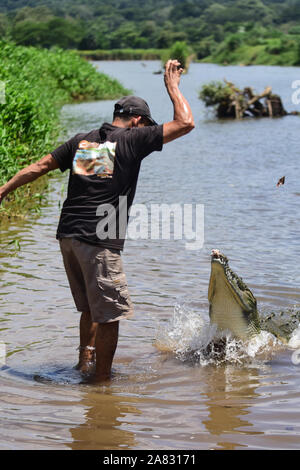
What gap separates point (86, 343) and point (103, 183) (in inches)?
49.7

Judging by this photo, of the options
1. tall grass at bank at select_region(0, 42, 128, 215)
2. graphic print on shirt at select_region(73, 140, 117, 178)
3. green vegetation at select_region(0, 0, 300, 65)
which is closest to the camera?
graphic print on shirt at select_region(73, 140, 117, 178)

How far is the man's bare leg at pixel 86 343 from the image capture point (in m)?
5.08

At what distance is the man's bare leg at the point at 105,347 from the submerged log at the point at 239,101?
21928 mm

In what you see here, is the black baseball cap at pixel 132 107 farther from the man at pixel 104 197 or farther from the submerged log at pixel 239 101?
the submerged log at pixel 239 101

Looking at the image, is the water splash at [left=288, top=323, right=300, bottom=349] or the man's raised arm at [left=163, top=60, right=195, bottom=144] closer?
the man's raised arm at [left=163, top=60, right=195, bottom=144]

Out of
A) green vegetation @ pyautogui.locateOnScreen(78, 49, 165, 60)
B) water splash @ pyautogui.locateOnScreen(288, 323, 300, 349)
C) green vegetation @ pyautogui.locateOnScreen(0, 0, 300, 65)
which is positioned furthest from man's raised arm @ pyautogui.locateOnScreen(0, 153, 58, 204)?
green vegetation @ pyautogui.locateOnScreen(78, 49, 165, 60)

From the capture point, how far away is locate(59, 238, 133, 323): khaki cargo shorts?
4.56 meters

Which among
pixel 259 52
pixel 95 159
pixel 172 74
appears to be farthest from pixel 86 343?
pixel 259 52

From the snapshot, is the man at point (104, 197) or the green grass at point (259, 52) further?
the green grass at point (259, 52)

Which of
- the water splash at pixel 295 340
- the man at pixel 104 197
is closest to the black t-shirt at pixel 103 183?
the man at pixel 104 197

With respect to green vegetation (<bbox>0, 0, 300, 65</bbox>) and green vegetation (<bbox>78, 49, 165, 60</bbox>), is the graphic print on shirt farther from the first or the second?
green vegetation (<bbox>78, 49, 165, 60</bbox>)

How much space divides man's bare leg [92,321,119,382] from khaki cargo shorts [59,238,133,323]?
0.44 ft

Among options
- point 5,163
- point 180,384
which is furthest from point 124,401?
point 5,163

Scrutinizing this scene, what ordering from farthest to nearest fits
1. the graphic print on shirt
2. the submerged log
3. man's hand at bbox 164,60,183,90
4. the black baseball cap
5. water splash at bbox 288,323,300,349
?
the submerged log → water splash at bbox 288,323,300,349 → the black baseball cap → the graphic print on shirt → man's hand at bbox 164,60,183,90
